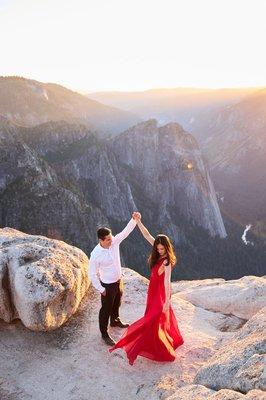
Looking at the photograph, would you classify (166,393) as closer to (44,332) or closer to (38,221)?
(44,332)

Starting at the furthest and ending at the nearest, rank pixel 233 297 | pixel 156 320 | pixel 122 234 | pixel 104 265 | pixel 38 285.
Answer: pixel 233 297, pixel 38 285, pixel 122 234, pixel 104 265, pixel 156 320

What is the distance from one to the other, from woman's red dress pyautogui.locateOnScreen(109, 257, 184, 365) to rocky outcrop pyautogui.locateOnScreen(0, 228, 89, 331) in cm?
239

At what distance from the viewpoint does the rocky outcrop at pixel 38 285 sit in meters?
13.7

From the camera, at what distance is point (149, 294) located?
12820 mm

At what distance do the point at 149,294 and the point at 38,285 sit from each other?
3428 millimetres

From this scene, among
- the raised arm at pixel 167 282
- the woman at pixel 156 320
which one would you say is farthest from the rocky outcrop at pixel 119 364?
the raised arm at pixel 167 282

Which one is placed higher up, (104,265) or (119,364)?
(104,265)

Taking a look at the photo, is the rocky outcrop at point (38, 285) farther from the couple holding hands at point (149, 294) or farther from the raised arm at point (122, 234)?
the raised arm at point (122, 234)

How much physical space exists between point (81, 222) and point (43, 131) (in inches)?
2129

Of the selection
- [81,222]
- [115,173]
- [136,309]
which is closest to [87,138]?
[115,173]

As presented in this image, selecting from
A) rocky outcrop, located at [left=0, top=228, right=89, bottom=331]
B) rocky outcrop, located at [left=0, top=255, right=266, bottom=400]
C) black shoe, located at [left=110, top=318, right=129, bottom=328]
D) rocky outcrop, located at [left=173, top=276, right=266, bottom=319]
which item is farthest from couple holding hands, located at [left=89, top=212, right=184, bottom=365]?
rocky outcrop, located at [left=173, top=276, right=266, bottom=319]

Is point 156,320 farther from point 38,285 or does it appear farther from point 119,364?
point 38,285

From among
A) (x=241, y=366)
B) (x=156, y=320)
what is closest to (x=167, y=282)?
(x=156, y=320)

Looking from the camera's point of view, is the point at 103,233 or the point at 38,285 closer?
the point at 103,233
